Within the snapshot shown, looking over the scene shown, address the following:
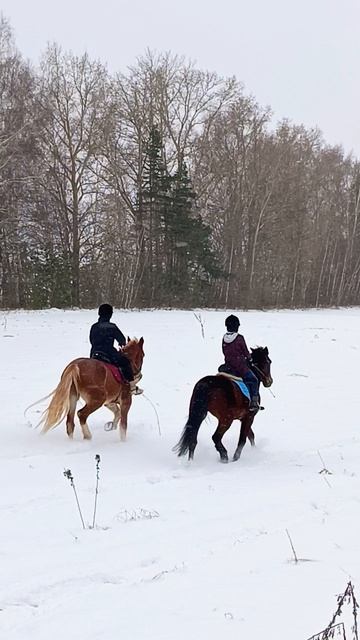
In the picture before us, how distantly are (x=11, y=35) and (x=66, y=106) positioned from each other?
7483 millimetres

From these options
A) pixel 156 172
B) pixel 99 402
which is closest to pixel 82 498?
pixel 99 402

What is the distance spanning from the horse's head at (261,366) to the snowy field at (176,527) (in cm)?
104

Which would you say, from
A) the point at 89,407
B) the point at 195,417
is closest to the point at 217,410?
the point at 195,417

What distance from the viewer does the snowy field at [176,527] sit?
359 centimetres

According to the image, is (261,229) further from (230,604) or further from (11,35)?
(230,604)

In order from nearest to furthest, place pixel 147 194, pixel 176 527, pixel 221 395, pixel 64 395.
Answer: pixel 176 527 → pixel 221 395 → pixel 64 395 → pixel 147 194

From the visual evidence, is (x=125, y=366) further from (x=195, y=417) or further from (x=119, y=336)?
(x=195, y=417)

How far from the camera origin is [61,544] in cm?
488

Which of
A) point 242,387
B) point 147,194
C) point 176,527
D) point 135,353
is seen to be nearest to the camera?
point 176,527

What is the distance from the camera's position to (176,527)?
5.29 meters

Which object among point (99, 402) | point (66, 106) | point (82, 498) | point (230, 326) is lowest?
point (82, 498)

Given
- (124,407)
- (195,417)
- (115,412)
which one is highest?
(195,417)

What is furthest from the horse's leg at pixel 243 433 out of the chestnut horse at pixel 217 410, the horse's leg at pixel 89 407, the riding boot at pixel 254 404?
the horse's leg at pixel 89 407

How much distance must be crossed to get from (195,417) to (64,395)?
1.96 m
